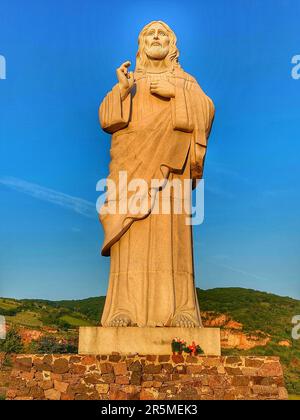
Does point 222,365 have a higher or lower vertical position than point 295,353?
lower

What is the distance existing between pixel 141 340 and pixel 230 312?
1810cm

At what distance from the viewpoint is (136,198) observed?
10.7 m

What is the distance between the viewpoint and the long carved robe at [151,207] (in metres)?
10.3

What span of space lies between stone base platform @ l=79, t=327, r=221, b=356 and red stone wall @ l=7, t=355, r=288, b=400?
43 centimetres

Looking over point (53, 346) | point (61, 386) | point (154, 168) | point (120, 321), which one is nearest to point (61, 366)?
point (61, 386)

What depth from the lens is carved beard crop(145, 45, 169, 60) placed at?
1177 centimetres

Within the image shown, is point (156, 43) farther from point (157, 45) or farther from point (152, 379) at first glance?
point (152, 379)

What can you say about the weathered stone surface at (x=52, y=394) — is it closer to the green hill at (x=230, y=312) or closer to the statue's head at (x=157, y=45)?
the statue's head at (x=157, y=45)

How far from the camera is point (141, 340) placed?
9461 mm

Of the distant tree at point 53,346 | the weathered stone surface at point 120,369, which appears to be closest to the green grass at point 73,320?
the distant tree at point 53,346

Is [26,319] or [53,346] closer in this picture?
[53,346]
